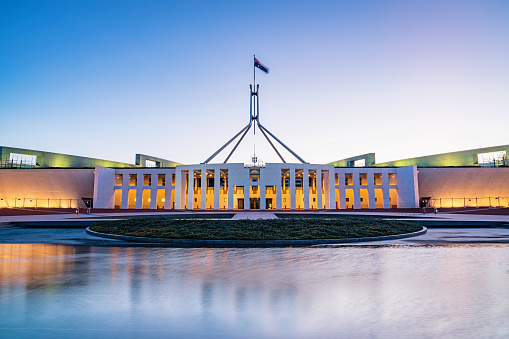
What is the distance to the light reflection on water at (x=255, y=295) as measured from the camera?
14.4ft

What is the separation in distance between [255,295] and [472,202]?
59.2 m

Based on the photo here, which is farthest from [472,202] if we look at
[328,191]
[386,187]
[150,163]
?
[150,163]

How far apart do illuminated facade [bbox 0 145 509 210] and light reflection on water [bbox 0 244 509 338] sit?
38.5 meters

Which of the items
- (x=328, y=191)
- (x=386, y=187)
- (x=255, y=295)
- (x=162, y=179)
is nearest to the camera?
(x=255, y=295)

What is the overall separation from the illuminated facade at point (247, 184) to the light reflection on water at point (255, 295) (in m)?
38.5

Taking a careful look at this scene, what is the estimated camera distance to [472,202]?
53281 mm

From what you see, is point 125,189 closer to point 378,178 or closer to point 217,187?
point 217,187

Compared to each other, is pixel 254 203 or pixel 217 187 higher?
pixel 217 187

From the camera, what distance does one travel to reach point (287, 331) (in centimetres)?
430

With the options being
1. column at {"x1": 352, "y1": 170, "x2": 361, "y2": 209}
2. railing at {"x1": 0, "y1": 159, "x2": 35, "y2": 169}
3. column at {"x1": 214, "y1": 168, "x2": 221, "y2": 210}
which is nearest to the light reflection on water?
column at {"x1": 214, "y1": 168, "x2": 221, "y2": 210}

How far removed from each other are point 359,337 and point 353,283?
9.65 ft

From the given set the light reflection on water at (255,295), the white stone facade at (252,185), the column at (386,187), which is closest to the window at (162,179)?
the white stone facade at (252,185)

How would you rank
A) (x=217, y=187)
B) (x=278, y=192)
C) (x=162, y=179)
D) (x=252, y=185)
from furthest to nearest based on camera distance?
(x=162, y=179) → (x=252, y=185) → (x=217, y=187) → (x=278, y=192)

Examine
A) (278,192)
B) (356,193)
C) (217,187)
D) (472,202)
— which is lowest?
(472,202)
